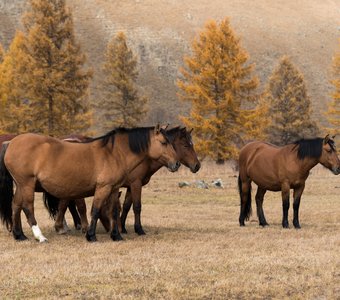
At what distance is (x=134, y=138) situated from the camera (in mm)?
10758

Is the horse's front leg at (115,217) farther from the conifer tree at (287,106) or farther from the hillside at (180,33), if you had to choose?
the hillside at (180,33)

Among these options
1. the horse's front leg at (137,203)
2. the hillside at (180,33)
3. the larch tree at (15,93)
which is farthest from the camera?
the hillside at (180,33)

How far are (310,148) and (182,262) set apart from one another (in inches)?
231

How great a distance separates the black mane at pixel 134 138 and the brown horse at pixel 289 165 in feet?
11.8

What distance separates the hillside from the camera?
2943 inches

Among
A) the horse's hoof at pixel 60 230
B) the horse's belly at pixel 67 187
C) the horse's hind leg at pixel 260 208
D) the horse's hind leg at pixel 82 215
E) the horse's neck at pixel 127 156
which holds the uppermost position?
the horse's neck at pixel 127 156

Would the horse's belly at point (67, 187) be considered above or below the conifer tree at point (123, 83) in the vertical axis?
above

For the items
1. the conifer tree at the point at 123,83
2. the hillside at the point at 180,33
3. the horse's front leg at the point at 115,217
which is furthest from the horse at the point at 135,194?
the hillside at the point at 180,33

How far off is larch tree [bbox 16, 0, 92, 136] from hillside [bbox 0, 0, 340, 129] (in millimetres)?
27570

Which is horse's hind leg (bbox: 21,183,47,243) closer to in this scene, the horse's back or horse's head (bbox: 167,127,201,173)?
horse's head (bbox: 167,127,201,173)

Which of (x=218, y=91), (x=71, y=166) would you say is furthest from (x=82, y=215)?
(x=218, y=91)

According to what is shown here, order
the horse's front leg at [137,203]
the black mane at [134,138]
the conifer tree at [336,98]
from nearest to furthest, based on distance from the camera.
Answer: the black mane at [134,138], the horse's front leg at [137,203], the conifer tree at [336,98]

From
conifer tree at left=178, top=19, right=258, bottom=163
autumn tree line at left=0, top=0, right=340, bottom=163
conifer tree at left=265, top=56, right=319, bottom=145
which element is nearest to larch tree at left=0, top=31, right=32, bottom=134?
autumn tree line at left=0, top=0, right=340, bottom=163

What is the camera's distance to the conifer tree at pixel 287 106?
48594 millimetres
